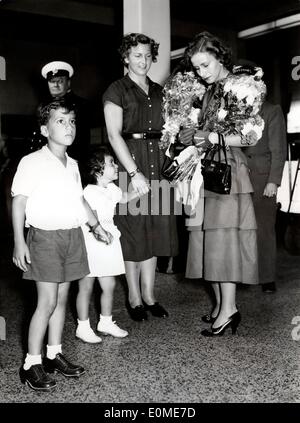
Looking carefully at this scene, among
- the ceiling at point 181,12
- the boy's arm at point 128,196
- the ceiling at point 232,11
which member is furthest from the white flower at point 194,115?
the ceiling at point 232,11

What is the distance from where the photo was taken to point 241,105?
2.52m

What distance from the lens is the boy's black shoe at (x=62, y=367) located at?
222 cm

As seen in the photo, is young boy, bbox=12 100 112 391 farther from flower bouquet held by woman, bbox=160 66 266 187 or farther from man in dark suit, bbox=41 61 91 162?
man in dark suit, bbox=41 61 91 162

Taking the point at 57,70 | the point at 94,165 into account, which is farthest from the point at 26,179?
the point at 57,70

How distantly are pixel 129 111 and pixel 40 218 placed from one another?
1098 millimetres

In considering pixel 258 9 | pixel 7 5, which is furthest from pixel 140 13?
pixel 258 9

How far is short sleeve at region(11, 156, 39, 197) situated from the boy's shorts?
178 millimetres

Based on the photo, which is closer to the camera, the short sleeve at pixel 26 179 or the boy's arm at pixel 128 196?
the short sleeve at pixel 26 179

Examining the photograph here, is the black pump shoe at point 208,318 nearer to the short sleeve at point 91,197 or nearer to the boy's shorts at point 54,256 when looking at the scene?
the short sleeve at point 91,197

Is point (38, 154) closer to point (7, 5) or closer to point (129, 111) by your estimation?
point (129, 111)

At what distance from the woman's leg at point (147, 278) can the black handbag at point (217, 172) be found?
760mm

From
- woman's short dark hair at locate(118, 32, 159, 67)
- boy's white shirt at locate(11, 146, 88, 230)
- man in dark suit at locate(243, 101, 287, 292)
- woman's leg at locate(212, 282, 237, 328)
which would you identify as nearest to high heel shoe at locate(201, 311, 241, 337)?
woman's leg at locate(212, 282, 237, 328)

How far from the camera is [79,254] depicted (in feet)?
7.36

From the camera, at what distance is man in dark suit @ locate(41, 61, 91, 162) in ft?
10.9
